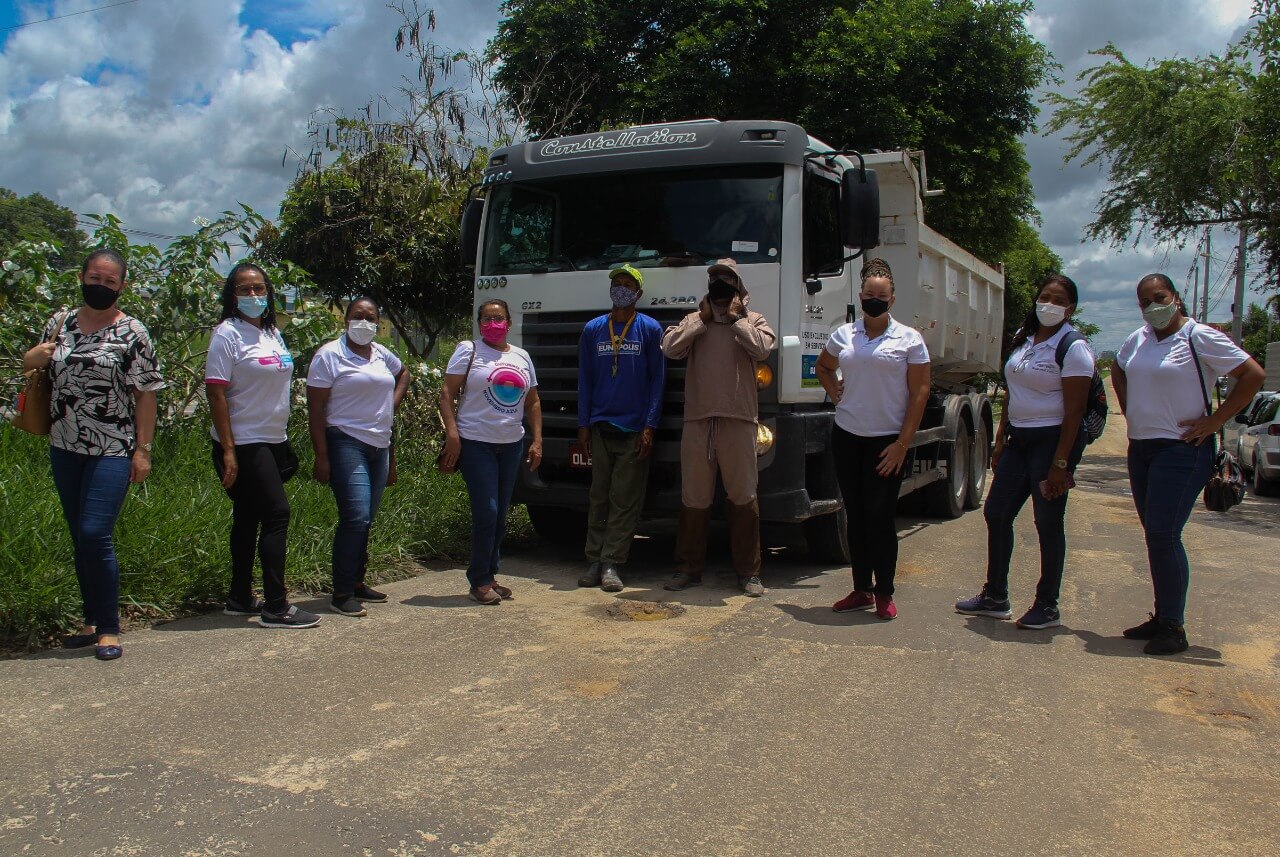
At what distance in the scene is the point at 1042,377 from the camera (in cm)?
544

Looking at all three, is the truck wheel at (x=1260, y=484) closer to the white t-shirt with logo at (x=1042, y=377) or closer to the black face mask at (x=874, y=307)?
the white t-shirt with logo at (x=1042, y=377)

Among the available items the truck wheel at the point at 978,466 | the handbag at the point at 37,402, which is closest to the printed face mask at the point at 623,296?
the handbag at the point at 37,402

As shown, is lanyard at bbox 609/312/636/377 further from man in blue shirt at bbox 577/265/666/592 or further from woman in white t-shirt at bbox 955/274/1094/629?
woman in white t-shirt at bbox 955/274/1094/629

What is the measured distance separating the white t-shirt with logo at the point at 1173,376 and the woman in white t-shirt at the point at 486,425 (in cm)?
329

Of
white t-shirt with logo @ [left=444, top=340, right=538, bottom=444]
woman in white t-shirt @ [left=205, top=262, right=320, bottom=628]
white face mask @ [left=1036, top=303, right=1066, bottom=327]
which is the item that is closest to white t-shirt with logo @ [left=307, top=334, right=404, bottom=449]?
woman in white t-shirt @ [left=205, top=262, right=320, bottom=628]

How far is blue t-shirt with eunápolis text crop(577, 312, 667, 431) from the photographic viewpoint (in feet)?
20.9

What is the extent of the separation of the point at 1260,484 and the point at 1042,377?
1162 centimetres

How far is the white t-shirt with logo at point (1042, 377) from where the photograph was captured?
5.36 m

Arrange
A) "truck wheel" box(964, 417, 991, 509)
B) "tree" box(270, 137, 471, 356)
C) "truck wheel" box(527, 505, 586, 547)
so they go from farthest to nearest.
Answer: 1. "tree" box(270, 137, 471, 356)
2. "truck wheel" box(964, 417, 991, 509)
3. "truck wheel" box(527, 505, 586, 547)

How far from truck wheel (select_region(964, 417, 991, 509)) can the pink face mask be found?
607 centimetres

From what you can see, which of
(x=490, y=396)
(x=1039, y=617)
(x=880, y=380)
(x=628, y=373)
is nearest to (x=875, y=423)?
(x=880, y=380)

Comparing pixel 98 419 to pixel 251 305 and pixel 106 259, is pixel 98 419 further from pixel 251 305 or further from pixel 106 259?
pixel 251 305

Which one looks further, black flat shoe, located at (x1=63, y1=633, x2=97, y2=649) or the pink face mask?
the pink face mask

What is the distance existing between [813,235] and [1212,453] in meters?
2.61
